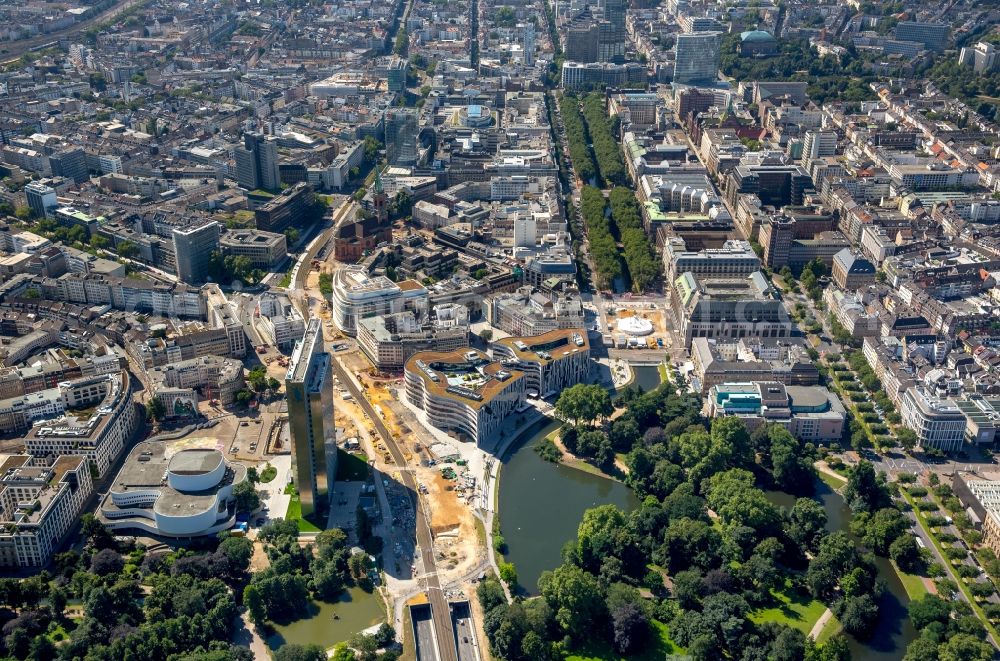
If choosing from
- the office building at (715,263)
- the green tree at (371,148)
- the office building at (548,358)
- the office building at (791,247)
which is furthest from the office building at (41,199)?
the office building at (791,247)

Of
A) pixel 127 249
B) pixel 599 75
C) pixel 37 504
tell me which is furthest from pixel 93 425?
pixel 599 75

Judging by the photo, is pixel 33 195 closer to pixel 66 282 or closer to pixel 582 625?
pixel 66 282

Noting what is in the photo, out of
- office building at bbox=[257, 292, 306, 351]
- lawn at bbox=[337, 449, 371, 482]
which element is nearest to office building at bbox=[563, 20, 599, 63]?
office building at bbox=[257, 292, 306, 351]

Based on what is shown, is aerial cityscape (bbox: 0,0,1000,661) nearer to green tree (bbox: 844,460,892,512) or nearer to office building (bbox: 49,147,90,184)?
green tree (bbox: 844,460,892,512)

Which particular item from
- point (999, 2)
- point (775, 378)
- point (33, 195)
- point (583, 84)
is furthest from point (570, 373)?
point (999, 2)

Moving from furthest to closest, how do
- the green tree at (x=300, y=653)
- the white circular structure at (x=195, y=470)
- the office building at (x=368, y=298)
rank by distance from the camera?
the office building at (x=368, y=298) → the white circular structure at (x=195, y=470) → the green tree at (x=300, y=653)

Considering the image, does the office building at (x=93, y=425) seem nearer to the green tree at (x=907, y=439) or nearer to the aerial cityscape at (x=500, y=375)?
the aerial cityscape at (x=500, y=375)

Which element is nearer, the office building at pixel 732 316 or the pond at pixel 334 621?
the pond at pixel 334 621
